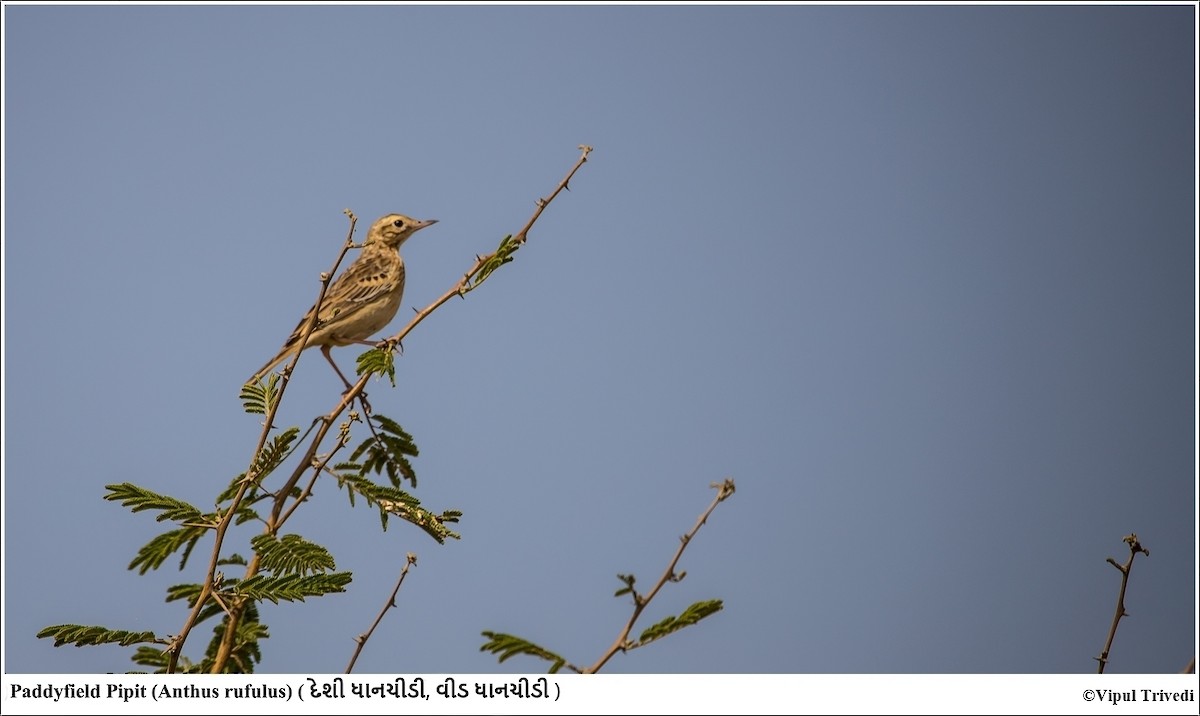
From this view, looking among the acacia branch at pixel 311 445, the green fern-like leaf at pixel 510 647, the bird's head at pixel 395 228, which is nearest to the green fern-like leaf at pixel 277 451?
the acacia branch at pixel 311 445

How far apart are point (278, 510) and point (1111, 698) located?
370 centimetres

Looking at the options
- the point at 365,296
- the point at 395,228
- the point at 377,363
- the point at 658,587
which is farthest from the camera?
the point at 395,228

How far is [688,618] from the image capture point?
4.07 metres

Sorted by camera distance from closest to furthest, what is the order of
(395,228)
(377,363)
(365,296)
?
(377,363), (365,296), (395,228)

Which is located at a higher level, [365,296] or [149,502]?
[365,296]

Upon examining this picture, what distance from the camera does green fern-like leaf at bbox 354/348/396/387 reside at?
6.29 metres

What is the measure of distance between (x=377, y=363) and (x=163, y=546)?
1.50m

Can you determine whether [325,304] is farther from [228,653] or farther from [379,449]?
[228,653]

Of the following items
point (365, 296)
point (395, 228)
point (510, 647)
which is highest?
point (395, 228)

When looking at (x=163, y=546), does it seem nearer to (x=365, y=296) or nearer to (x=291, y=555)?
(x=291, y=555)

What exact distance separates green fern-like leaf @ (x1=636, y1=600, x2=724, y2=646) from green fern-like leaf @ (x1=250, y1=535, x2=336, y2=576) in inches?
62.9

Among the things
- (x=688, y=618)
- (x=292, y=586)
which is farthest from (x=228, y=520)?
(x=688, y=618)

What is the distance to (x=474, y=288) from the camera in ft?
18.6

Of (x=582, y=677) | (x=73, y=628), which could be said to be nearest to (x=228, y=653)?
(x=73, y=628)
